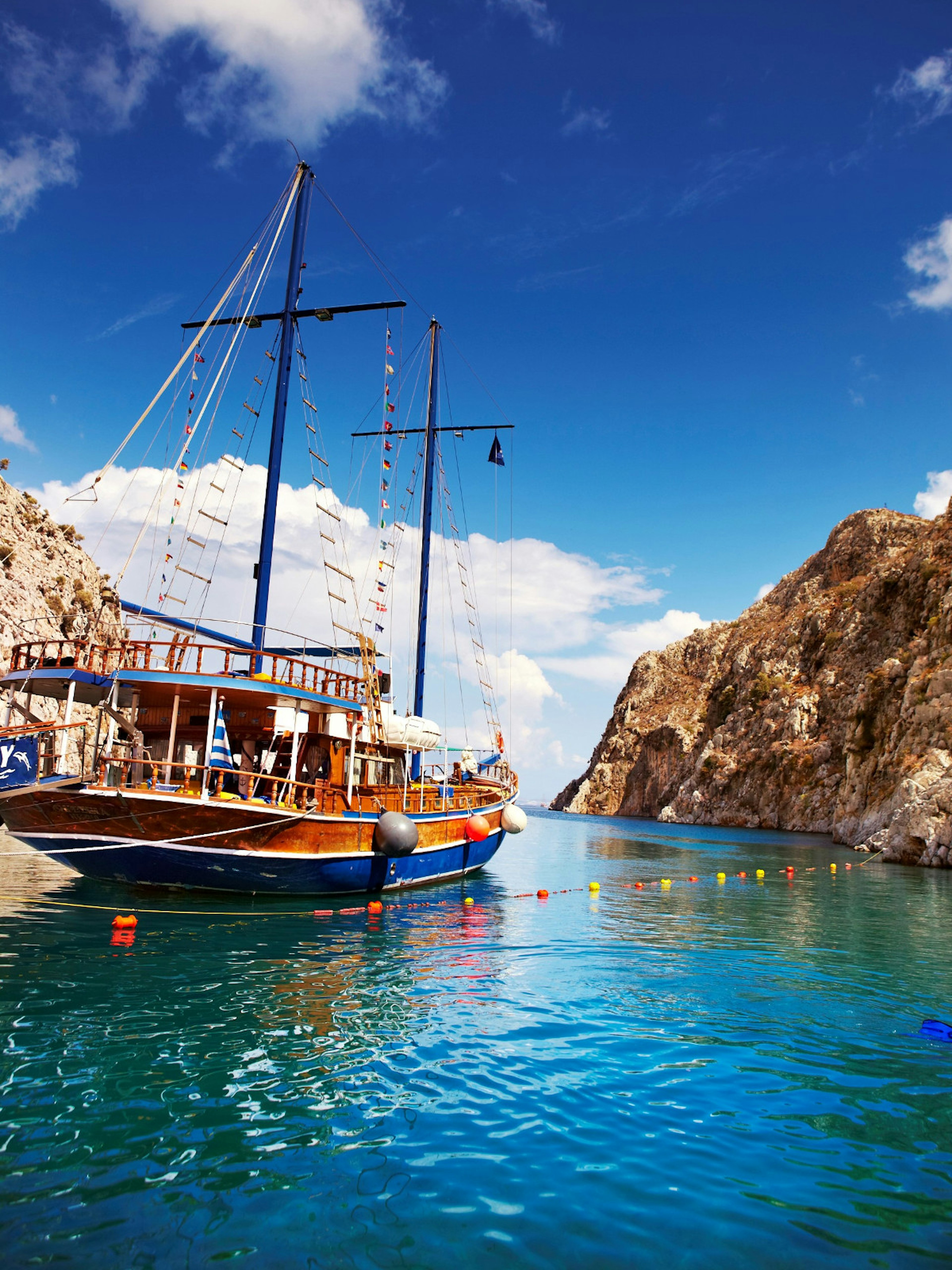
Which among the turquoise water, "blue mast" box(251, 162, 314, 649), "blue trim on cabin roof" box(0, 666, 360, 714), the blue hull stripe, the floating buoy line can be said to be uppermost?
"blue mast" box(251, 162, 314, 649)

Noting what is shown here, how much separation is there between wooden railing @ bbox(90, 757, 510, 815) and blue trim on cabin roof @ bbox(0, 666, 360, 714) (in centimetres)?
195

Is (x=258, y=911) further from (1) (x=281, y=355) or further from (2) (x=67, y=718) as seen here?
(1) (x=281, y=355)

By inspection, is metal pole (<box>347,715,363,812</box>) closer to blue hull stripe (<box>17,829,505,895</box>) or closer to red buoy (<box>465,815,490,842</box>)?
blue hull stripe (<box>17,829,505,895</box>)

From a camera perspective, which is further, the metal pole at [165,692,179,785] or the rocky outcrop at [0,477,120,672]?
the rocky outcrop at [0,477,120,672]

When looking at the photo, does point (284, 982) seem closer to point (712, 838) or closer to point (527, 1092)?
point (527, 1092)

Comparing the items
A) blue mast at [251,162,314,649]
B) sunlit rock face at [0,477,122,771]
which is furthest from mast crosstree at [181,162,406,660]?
sunlit rock face at [0,477,122,771]

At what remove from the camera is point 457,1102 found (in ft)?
25.7

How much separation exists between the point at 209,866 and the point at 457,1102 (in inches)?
466

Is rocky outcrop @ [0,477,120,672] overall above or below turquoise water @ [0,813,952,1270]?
above

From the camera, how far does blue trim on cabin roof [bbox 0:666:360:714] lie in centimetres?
1766

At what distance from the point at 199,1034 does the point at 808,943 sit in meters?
15.0

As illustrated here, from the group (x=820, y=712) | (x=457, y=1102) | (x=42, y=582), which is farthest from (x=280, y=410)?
(x=820, y=712)

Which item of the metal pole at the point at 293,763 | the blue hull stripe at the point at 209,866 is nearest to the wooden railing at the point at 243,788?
the metal pole at the point at 293,763

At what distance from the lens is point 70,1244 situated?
16.8ft
